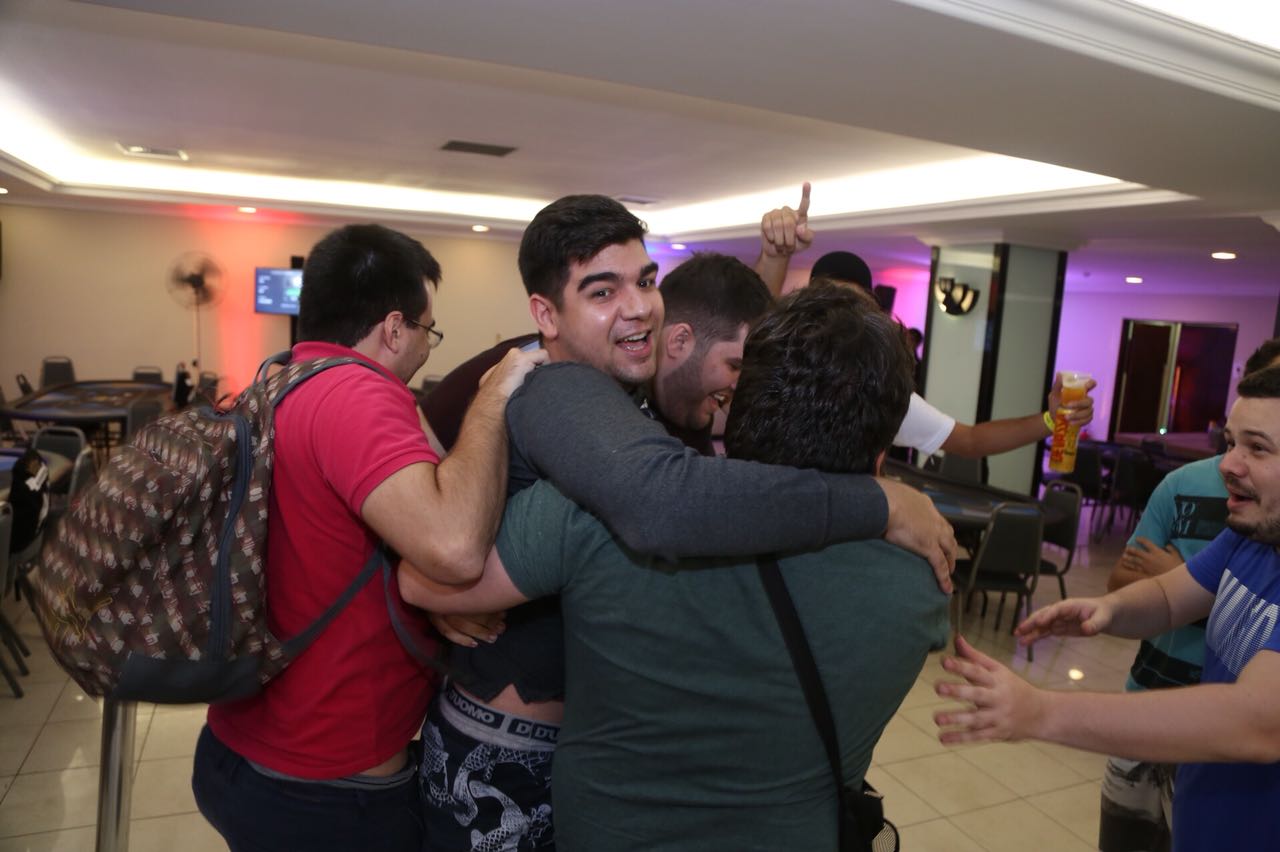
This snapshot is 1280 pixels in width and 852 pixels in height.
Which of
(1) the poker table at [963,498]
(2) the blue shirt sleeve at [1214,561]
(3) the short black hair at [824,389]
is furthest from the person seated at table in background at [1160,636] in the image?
(1) the poker table at [963,498]

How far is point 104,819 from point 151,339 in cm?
1044

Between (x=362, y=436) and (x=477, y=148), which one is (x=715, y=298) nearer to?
(x=362, y=436)

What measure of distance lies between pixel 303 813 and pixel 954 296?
774cm

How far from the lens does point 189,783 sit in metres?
3.47

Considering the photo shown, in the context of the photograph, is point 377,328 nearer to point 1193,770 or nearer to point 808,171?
point 1193,770

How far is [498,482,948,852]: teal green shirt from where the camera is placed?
99 cm

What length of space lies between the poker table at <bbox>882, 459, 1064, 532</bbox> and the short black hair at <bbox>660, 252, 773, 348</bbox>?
11.4ft

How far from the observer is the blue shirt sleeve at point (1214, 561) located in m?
1.74

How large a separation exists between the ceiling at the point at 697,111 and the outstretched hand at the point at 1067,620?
5.09 ft

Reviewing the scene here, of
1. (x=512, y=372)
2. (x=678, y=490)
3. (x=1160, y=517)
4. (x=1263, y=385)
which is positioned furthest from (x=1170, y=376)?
(x=678, y=490)

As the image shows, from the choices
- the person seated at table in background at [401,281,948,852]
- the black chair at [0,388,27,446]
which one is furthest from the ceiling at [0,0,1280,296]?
the black chair at [0,388,27,446]

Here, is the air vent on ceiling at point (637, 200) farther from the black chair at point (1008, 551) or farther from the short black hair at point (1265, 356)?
the short black hair at point (1265, 356)

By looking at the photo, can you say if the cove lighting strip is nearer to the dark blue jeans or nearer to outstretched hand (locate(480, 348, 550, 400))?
outstretched hand (locate(480, 348, 550, 400))

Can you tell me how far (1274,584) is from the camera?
4.83 ft
